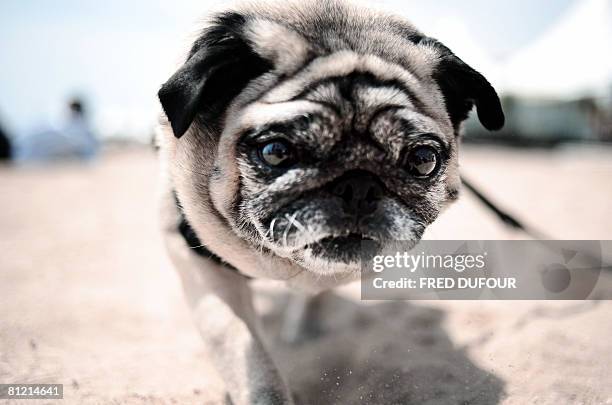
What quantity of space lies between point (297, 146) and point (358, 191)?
23 cm

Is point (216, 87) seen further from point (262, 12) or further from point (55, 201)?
point (55, 201)

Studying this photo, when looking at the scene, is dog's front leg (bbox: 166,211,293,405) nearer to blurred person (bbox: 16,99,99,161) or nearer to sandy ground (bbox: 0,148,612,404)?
sandy ground (bbox: 0,148,612,404)

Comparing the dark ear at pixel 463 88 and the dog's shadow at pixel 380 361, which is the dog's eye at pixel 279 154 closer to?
the dark ear at pixel 463 88

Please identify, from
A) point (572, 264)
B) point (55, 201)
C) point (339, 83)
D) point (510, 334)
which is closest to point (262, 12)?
point (339, 83)

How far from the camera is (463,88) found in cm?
200

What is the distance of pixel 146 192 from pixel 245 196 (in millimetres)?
6894

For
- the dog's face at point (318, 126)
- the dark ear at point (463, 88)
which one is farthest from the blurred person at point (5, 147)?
the dark ear at point (463, 88)

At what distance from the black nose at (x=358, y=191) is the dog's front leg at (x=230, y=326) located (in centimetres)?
72

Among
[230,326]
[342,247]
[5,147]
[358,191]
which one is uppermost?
[5,147]

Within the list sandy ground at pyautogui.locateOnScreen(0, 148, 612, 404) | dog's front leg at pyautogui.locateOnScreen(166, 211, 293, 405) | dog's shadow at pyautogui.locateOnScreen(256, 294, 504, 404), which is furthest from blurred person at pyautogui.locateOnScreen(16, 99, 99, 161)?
dog's front leg at pyautogui.locateOnScreen(166, 211, 293, 405)

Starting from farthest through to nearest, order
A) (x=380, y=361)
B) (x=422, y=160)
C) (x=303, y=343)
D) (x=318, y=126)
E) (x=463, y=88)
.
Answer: (x=303, y=343) < (x=380, y=361) < (x=463, y=88) < (x=422, y=160) < (x=318, y=126)

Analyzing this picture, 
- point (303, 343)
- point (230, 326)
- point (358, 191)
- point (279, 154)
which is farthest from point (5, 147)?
point (358, 191)

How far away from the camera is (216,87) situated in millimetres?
1846

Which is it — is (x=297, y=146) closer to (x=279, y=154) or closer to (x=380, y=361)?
(x=279, y=154)
